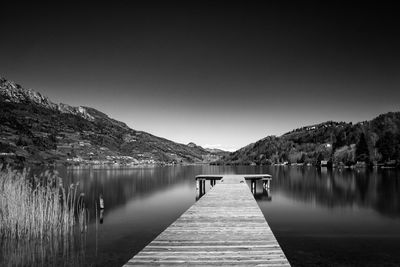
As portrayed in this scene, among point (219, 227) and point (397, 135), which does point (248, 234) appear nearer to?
point (219, 227)

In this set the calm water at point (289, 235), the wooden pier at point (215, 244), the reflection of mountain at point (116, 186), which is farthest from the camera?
the reflection of mountain at point (116, 186)

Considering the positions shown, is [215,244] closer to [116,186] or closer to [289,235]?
[289,235]

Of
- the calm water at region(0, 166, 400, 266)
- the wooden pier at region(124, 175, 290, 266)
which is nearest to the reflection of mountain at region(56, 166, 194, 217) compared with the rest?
the calm water at region(0, 166, 400, 266)

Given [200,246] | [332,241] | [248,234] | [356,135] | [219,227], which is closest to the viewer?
[200,246]

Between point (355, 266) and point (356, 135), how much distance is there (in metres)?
187

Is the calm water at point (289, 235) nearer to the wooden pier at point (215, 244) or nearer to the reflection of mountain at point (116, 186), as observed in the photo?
the reflection of mountain at point (116, 186)

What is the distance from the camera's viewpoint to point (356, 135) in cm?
18262

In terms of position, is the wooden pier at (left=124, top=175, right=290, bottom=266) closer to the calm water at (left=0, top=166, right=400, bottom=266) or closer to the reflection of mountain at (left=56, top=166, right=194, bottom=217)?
the calm water at (left=0, top=166, right=400, bottom=266)

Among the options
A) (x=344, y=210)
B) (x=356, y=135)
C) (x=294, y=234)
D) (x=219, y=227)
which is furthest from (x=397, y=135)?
(x=219, y=227)

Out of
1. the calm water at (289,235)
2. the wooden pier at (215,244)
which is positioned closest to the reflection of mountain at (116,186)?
the calm water at (289,235)

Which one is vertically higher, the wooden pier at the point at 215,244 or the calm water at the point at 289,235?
the wooden pier at the point at 215,244

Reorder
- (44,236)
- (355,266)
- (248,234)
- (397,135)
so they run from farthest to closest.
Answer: (397,135), (44,236), (355,266), (248,234)

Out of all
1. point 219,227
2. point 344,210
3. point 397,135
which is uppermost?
point 397,135

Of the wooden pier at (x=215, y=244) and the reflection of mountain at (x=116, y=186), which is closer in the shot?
the wooden pier at (x=215, y=244)
